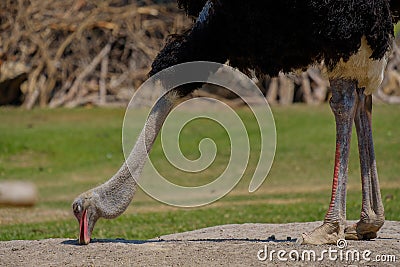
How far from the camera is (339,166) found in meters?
6.54

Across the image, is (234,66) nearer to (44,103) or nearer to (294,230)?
(294,230)

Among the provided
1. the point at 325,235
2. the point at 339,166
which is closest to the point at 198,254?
the point at 325,235

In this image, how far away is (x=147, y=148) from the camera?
6.28 meters

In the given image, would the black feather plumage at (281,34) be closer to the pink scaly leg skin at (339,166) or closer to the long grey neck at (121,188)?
the pink scaly leg skin at (339,166)

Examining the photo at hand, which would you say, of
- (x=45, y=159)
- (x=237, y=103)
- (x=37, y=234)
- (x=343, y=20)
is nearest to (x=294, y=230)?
(x=343, y=20)

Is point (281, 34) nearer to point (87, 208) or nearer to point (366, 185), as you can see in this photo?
point (366, 185)

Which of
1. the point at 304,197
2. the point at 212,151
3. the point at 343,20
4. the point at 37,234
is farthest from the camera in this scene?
the point at 304,197

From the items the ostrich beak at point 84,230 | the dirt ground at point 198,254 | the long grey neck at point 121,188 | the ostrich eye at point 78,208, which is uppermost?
the long grey neck at point 121,188

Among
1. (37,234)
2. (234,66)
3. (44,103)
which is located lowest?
(37,234)

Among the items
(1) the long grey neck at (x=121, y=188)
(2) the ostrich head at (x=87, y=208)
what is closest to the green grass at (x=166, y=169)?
(2) the ostrich head at (x=87, y=208)

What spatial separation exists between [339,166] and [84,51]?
1836 centimetres

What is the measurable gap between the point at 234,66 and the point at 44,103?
1780 centimetres

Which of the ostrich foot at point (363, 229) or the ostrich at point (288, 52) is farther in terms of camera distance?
the ostrich foot at point (363, 229)

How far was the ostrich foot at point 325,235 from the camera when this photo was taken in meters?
6.39
